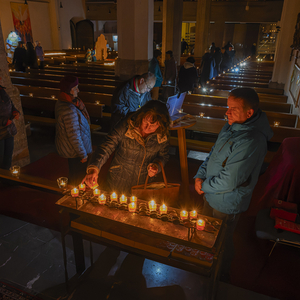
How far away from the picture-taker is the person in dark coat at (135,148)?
1.95 metres

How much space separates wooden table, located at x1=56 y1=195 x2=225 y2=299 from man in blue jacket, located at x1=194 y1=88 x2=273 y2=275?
0.32m

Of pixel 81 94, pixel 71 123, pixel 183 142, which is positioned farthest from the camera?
pixel 81 94

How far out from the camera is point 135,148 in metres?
2.03

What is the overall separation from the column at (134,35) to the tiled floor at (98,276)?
224 inches

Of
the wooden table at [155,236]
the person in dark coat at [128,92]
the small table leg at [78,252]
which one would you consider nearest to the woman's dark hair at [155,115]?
the wooden table at [155,236]

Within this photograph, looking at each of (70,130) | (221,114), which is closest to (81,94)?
(221,114)

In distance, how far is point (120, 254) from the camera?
2.32 m

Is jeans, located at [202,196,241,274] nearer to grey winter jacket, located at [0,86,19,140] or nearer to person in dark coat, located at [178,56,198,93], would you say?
grey winter jacket, located at [0,86,19,140]

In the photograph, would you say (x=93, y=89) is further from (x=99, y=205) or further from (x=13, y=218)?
(x=99, y=205)

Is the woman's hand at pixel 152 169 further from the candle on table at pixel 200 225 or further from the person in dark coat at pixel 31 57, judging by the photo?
the person in dark coat at pixel 31 57

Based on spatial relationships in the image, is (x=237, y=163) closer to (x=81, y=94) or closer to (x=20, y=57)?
(x=81, y=94)

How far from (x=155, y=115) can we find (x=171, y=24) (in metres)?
12.0

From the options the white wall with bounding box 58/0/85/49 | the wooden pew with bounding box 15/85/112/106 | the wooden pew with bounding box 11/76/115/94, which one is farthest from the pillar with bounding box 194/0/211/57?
the wooden pew with bounding box 15/85/112/106

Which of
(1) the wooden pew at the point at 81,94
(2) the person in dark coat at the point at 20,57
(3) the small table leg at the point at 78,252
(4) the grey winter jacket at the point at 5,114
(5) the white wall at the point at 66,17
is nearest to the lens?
(3) the small table leg at the point at 78,252
